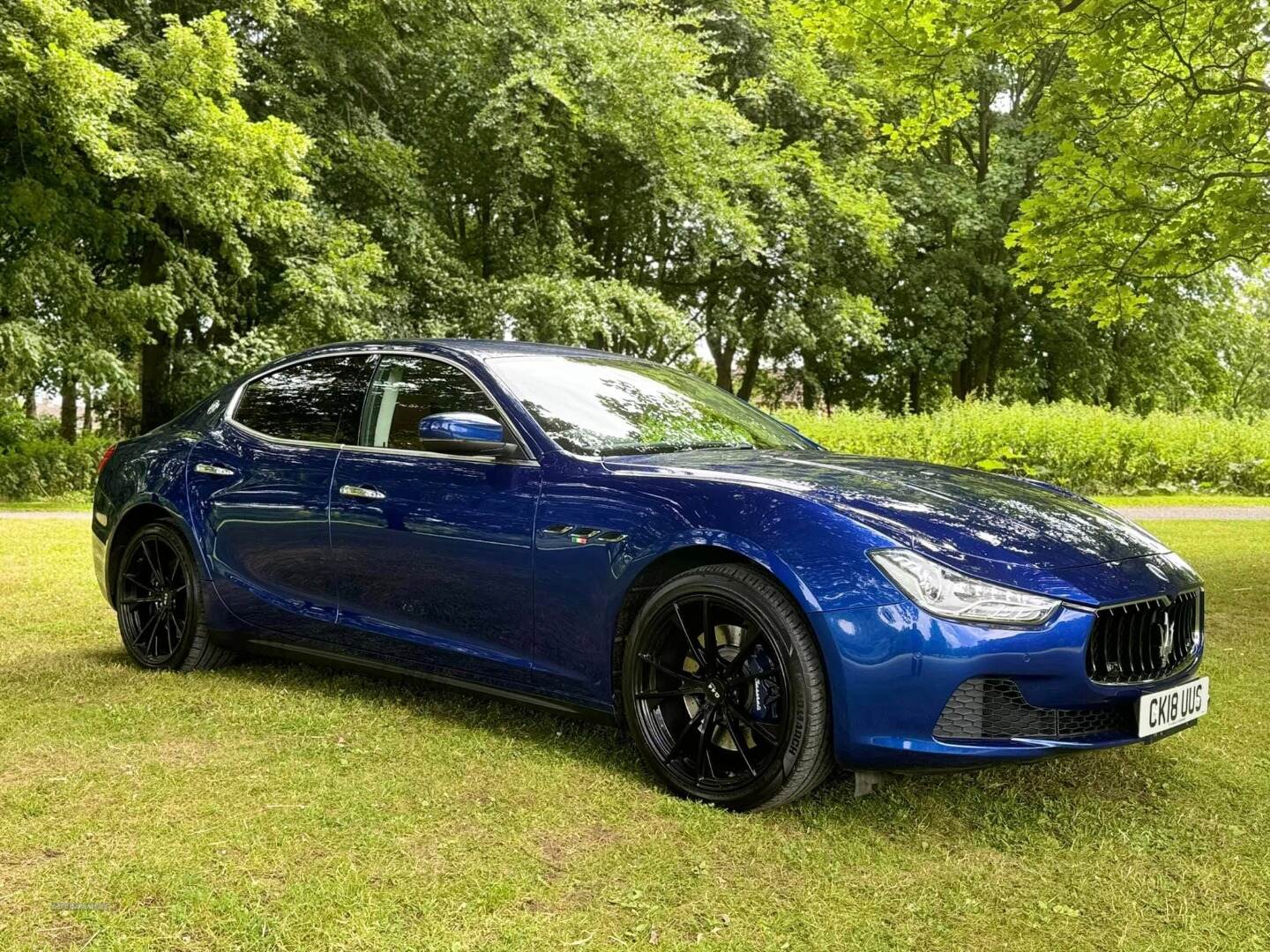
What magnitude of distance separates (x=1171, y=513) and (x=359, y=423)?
1245 centimetres

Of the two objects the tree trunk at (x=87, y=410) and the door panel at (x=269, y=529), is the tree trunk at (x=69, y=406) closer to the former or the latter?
the tree trunk at (x=87, y=410)

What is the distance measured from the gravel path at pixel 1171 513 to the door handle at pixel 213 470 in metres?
9.36

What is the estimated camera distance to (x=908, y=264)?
32.2 meters

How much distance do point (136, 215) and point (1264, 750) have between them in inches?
647

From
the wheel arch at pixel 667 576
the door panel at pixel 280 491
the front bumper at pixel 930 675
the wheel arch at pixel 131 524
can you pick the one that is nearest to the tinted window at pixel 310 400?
the door panel at pixel 280 491

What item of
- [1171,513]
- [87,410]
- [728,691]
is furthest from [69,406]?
[728,691]

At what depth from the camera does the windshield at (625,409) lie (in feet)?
14.6

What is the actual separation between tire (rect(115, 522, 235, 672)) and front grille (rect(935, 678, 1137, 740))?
11.7 ft

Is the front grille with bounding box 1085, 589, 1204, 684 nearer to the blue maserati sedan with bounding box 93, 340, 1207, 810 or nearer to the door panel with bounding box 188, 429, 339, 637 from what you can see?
the blue maserati sedan with bounding box 93, 340, 1207, 810

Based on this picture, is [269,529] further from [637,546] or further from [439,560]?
[637,546]

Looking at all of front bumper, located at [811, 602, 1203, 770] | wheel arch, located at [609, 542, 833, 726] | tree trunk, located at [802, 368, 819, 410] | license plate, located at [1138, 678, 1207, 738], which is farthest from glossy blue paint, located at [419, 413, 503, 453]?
tree trunk, located at [802, 368, 819, 410]

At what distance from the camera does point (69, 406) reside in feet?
92.6

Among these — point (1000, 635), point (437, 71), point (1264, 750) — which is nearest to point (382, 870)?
point (1000, 635)

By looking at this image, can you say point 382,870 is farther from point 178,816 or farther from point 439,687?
point 439,687
